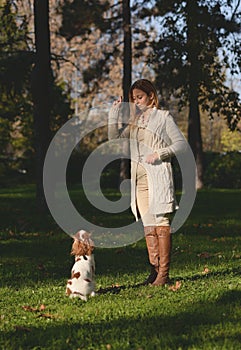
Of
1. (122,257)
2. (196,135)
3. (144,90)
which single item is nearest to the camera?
(144,90)

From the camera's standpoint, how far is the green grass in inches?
212

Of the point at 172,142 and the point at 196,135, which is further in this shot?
the point at 196,135

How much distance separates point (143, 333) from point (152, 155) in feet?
7.17

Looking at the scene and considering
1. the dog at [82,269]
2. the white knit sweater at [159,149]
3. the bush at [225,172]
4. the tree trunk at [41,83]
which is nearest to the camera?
the dog at [82,269]

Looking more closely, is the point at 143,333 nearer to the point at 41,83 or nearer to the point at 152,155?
the point at 152,155

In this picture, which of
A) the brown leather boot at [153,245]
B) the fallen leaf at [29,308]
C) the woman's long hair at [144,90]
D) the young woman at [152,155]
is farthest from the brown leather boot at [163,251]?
the fallen leaf at [29,308]

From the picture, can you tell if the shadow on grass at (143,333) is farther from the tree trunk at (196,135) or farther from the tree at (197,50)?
the tree trunk at (196,135)

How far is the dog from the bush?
26.1 metres

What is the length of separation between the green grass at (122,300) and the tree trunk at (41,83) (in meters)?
3.88

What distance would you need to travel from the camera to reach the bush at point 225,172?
32.9 metres

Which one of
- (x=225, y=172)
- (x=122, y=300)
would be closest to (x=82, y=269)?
(x=122, y=300)

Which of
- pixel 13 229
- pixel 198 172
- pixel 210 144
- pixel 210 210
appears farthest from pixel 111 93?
pixel 13 229

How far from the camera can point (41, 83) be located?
54.2ft

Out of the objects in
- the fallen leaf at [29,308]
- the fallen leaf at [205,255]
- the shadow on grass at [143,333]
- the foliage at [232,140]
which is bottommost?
the foliage at [232,140]
